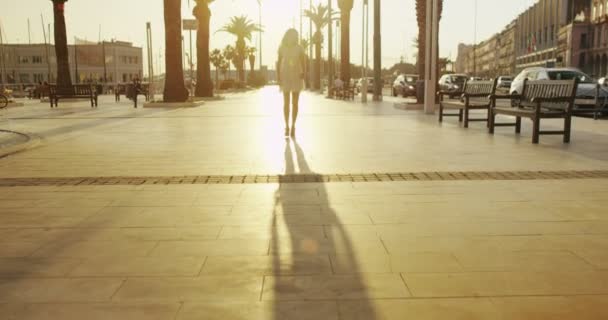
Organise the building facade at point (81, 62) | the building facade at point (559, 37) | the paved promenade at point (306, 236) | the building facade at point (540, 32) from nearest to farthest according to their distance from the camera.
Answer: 1. the paved promenade at point (306, 236)
2. the building facade at point (559, 37)
3. the building facade at point (540, 32)
4. the building facade at point (81, 62)

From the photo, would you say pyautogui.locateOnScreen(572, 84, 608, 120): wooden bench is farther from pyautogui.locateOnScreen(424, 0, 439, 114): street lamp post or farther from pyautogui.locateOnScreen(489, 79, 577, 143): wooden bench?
pyautogui.locateOnScreen(489, 79, 577, 143): wooden bench

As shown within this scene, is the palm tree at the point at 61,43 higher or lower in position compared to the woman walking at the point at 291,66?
higher

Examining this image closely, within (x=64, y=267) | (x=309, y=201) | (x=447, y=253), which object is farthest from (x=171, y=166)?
(x=447, y=253)

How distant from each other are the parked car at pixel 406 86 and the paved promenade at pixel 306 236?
27.8 m

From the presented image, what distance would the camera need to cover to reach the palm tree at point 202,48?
29531 mm

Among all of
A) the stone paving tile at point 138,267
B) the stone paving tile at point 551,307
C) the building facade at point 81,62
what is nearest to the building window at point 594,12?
the stone paving tile at point 551,307

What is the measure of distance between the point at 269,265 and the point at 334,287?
0.52 meters

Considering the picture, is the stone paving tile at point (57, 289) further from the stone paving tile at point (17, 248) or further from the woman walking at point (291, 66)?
the woman walking at point (291, 66)

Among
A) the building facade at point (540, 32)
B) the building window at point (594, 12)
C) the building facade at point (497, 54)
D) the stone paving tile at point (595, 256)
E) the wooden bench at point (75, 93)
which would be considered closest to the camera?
the stone paving tile at point (595, 256)

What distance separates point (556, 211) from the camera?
460 cm

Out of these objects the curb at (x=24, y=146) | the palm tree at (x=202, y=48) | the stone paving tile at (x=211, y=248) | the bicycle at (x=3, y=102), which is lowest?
the stone paving tile at (x=211, y=248)

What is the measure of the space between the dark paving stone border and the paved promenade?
22 mm

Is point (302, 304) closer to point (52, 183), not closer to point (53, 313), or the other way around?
point (53, 313)

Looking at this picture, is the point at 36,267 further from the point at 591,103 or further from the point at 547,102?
the point at 591,103
